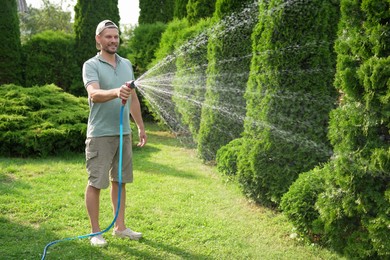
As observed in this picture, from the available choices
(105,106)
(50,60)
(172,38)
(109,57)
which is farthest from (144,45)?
(105,106)

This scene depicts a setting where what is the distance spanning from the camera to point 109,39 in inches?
145

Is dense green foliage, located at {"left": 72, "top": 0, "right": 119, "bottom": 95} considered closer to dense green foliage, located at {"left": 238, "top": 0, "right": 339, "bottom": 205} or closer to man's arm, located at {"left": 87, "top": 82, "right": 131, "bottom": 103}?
dense green foliage, located at {"left": 238, "top": 0, "right": 339, "bottom": 205}

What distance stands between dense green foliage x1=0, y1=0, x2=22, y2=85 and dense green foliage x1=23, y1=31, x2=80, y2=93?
0.45 metres

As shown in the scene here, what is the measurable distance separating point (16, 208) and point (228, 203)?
8.19 feet

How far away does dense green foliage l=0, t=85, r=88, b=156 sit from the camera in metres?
7.70

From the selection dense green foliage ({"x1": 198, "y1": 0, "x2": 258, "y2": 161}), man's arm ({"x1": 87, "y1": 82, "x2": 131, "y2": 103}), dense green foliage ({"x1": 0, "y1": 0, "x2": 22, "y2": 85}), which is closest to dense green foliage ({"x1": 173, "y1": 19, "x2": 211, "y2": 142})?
dense green foliage ({"x1": 198, "y1": 0, "x2": 258, "y2": 161})

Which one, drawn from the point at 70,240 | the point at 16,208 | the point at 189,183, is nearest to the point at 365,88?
the point at 70,240

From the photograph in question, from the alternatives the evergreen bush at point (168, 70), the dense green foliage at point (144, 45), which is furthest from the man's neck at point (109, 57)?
the dense green foliage at point (144, 45)

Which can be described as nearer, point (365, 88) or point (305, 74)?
point (365, 88)

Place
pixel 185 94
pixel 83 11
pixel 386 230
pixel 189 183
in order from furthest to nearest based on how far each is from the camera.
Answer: pixel 83 11 → pixel 185 94 → pixel 189 183 → pixel 386 230

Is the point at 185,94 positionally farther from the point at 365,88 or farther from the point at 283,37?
the point at 365,88

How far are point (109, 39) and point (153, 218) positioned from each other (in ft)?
6.78

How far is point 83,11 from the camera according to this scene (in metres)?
12.9

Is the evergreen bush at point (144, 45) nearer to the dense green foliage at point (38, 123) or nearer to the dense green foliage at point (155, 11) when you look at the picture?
the dense green foliage at point (155, 11)
